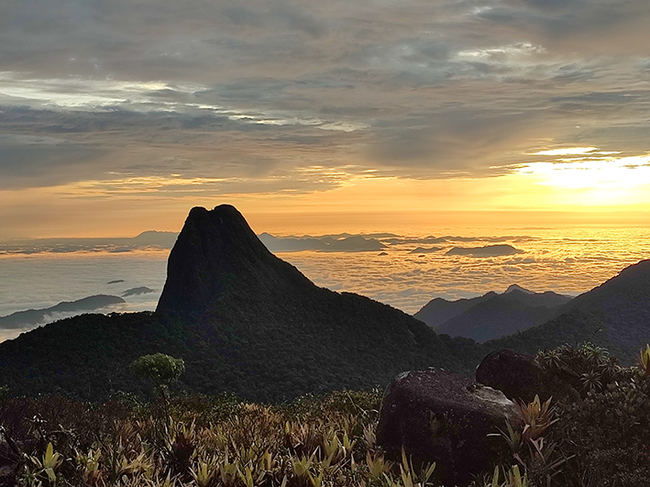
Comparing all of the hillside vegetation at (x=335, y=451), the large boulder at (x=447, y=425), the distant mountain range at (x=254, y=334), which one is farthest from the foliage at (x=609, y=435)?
the distant mountain range at (x=254, y=334)

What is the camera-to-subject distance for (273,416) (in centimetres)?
1734

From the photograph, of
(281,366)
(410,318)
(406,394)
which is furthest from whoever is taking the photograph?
(410,318)

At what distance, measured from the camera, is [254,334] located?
9175cm

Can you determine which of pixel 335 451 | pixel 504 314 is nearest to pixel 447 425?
pixel 335 451

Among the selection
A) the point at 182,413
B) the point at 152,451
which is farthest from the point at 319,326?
the point at 152,451

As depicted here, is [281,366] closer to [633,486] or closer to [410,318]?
[410,318]

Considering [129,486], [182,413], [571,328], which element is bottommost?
[571,328]

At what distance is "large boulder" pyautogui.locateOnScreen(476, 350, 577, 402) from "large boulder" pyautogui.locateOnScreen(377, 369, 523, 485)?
948mm

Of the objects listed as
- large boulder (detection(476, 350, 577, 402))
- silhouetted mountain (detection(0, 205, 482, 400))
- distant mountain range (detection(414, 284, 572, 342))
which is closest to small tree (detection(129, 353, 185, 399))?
large boulder (detection(476, 350, 577, 402))

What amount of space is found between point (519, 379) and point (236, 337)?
258 ft

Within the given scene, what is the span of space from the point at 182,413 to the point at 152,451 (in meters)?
6.62

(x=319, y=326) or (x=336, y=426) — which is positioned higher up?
(x=336, y=426)

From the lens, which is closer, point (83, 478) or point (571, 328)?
point (83, 478)

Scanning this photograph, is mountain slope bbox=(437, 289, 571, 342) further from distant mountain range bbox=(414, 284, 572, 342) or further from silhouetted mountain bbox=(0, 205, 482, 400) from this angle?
silhouetted mountain bbox=(0, 205, 482, 400)
